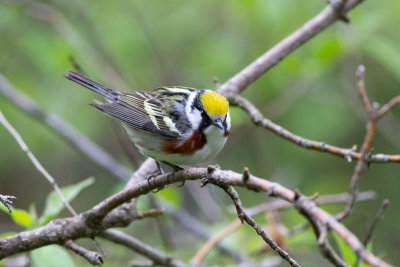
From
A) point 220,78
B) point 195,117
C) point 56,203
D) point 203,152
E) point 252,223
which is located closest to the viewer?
point 252,223

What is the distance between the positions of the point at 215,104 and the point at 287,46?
906mm

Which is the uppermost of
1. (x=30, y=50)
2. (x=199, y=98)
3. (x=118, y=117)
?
(x=30, y=50)

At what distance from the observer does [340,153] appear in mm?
2811

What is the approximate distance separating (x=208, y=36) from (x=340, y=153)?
13.8 feet

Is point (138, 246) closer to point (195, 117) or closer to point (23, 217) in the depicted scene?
point (23, 217)

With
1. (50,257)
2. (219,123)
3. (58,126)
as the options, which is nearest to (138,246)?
(50,257)

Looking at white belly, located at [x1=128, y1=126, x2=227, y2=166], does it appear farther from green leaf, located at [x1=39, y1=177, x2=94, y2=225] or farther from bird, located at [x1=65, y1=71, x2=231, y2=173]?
green leaf, located at [x1=39, y1=177, x2=94, y2=225]

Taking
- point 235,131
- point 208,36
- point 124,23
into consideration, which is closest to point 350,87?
point 235,131

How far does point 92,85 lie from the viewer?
13.0ft

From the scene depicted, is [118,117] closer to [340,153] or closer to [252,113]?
[252,113]

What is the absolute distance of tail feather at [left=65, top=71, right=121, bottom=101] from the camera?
12.7 ft

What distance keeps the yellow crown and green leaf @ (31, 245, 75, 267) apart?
47.4 inches

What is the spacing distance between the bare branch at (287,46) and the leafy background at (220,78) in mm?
687

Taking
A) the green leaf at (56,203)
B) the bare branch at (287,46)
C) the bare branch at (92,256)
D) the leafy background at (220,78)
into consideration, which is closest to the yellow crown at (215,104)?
the bare branch at (287,46)
